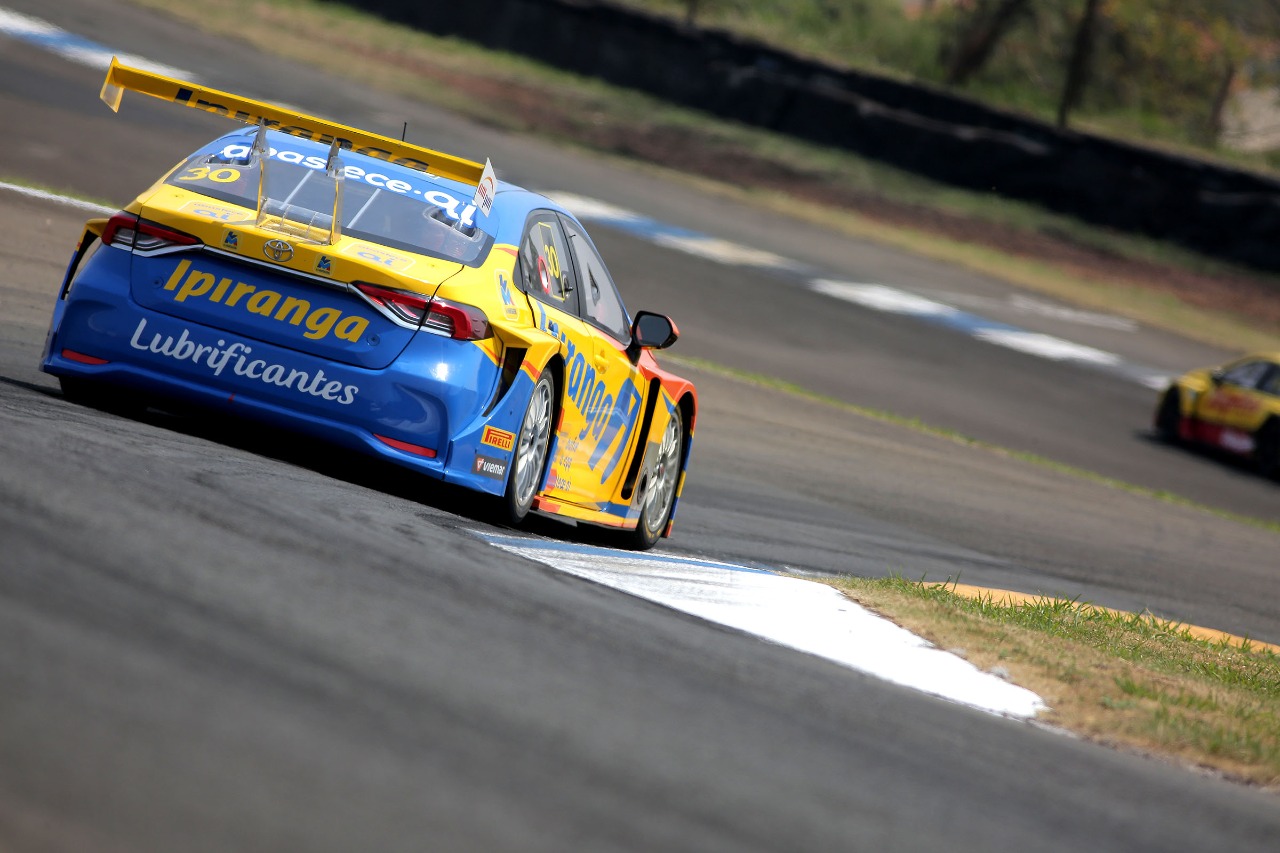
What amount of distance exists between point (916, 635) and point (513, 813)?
3.30 meters

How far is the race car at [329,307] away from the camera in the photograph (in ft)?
20.7

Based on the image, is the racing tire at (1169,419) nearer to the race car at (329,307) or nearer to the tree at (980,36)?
the race car at (329,307)

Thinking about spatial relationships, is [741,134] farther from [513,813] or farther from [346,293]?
[513,813]

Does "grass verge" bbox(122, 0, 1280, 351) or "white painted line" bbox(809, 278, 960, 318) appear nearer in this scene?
"white painted line" bbox(809, 278, 960, 318)

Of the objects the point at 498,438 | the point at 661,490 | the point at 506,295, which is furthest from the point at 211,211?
the point at 661,490

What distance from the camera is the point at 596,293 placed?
7.79 metres

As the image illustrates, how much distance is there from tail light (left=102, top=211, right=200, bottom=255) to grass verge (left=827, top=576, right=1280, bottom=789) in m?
3.00

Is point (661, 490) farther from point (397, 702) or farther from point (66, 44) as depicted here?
point (66, 44)

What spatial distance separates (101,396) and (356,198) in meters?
1.30

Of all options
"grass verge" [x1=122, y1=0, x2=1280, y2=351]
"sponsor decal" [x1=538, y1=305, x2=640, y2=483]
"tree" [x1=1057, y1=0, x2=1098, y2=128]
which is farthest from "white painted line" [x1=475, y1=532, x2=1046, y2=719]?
"tree" [x1=1057, y1=0, x2=1098, y2=128]

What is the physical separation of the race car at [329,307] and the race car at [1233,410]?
51.6ft

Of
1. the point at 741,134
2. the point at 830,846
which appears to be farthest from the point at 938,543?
the point at 741,134

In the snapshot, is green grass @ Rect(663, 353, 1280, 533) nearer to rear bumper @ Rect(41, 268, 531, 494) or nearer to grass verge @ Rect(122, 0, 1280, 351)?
grass verge @ Rect(122, 0, 1280, 351)

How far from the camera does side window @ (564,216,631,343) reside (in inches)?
300
